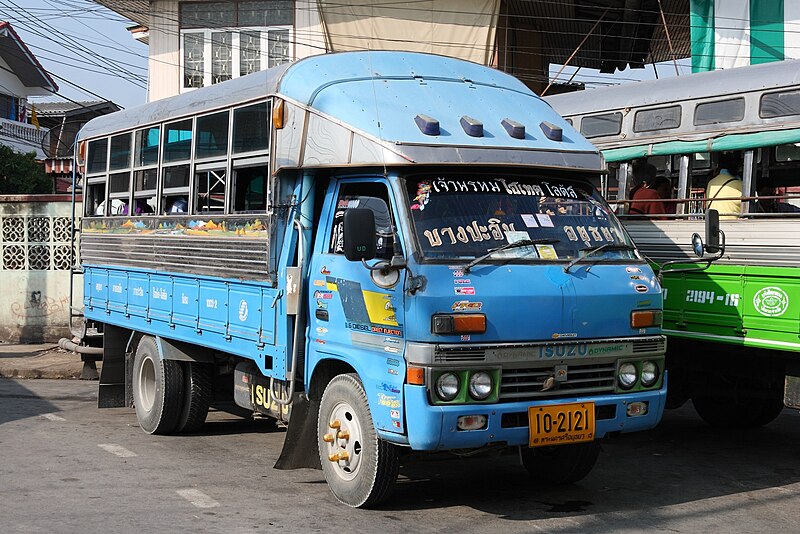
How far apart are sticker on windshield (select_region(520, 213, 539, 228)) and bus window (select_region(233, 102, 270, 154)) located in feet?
6.60

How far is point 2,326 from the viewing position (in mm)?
16188

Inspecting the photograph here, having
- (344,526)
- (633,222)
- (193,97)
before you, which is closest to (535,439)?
(344,526)

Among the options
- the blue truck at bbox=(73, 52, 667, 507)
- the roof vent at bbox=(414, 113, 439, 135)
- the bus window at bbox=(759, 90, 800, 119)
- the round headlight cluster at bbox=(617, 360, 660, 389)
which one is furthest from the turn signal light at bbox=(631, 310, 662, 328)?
the bus window at bbox=(759, 90, 800, 119)

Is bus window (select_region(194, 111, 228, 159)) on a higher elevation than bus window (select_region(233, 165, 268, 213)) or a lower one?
higher

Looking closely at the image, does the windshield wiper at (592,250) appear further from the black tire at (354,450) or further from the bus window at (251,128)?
the bus window at (251,128)

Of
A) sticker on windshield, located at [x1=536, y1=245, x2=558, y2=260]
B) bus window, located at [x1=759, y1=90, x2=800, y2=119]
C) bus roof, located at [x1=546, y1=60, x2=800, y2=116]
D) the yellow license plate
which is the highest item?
bus roof, located at [x1=546, y1=60, x2=800, y2=116]

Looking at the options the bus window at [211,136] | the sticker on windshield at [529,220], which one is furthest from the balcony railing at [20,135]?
the sticker on windshield at [529,220]

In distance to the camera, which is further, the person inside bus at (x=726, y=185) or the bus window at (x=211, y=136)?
the person inside bus at (x=726, y=185)

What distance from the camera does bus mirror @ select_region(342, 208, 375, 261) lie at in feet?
19.4

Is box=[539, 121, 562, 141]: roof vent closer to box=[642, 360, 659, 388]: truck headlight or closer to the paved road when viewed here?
box=[642, 360, 659, 388]: truck headlight

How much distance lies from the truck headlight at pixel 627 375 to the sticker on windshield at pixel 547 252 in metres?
0.80

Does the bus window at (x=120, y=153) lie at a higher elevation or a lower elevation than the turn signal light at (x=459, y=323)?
higher

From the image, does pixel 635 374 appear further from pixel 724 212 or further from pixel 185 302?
pixel 185 302

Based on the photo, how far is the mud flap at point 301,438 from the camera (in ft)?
22.8
